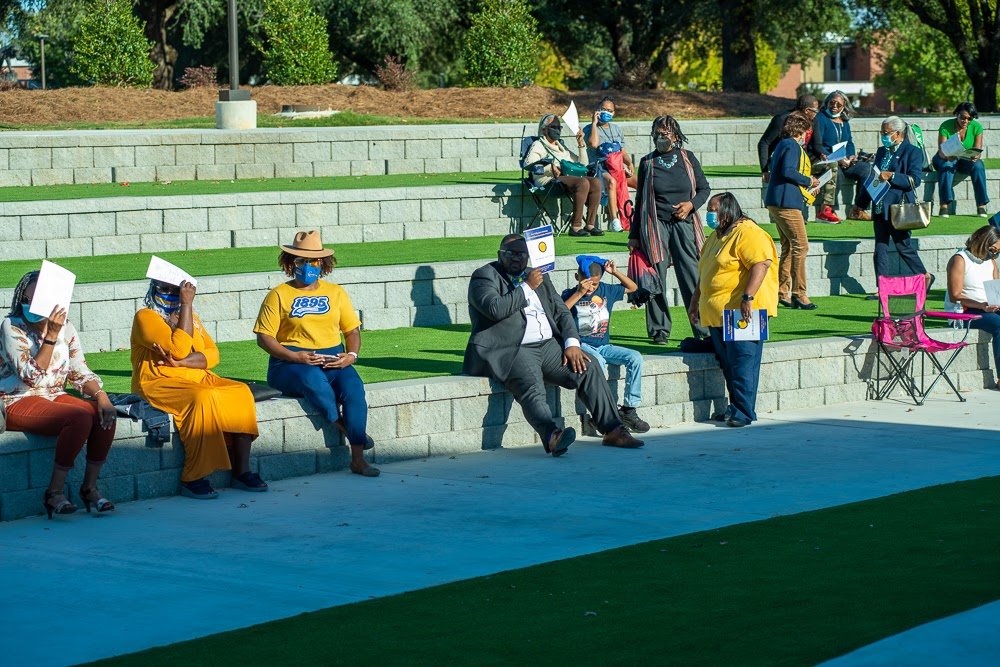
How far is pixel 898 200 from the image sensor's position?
16.6m

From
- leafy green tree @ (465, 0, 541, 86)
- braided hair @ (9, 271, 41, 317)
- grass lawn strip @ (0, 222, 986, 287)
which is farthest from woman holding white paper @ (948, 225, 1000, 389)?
leafy green tree @ (465, 0, 541, 86)

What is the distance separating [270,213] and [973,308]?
756 cm

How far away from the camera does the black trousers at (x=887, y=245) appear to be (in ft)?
53.6

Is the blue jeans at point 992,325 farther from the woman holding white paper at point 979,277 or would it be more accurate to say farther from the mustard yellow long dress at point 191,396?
the mustard yellow long dress at point 191,396

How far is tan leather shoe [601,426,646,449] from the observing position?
35.4ft

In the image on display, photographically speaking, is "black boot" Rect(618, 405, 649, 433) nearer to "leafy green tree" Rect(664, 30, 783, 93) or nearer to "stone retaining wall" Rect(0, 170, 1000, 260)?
"stone retaining wall" Rect(0, 170, 1000, 260)

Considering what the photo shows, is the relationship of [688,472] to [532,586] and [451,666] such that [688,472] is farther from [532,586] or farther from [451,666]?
[451,666]

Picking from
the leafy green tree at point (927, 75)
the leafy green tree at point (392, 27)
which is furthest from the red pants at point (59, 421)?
the leafy green tree at point (927, 75)

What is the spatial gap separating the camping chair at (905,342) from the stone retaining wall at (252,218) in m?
6.43

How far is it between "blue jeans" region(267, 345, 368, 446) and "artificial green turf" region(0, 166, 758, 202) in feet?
26.4

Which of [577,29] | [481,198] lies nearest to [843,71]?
[577,29]

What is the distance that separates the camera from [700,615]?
20.6 ft

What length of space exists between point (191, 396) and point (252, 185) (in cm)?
1102

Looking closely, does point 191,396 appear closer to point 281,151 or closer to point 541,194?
point 541,194
